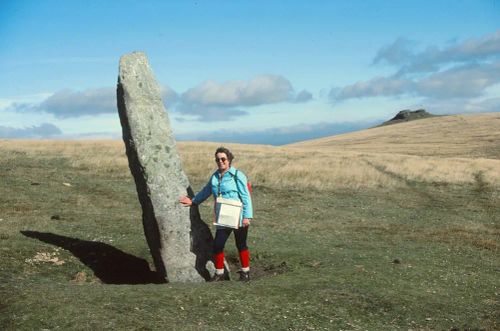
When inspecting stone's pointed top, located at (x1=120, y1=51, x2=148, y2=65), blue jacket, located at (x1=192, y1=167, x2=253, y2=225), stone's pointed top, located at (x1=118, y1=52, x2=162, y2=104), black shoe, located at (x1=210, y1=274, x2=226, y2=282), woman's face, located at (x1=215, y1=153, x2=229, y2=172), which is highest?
stone's pointed top, located at (x1=120, y1=51, x2=148, y2=65)

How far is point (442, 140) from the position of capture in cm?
9812

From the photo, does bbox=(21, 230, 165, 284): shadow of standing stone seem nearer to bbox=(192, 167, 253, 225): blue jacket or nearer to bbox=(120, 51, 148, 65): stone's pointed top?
bbox=(192, 167, 253, 225): blue jacket

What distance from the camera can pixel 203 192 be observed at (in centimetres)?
1344

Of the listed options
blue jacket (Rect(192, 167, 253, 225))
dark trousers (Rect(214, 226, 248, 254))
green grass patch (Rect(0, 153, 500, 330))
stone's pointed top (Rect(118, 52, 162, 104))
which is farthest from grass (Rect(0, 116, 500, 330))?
stone's pointed top (Rect(118, 52, 162, 104))

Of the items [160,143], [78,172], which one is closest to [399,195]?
[78,172]

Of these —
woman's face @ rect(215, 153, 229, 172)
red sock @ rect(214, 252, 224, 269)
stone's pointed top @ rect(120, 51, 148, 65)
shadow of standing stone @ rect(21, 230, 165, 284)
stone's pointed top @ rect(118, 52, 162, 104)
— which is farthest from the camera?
shadow of standing stone @ rect(21, 230, 165, 284)

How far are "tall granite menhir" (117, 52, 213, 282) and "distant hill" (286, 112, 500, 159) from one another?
57.1m

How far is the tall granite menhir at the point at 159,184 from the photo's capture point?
44.3ft

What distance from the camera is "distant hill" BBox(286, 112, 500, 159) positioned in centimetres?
7900

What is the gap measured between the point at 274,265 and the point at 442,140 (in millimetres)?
89813

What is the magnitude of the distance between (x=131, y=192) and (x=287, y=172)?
13.1 metres

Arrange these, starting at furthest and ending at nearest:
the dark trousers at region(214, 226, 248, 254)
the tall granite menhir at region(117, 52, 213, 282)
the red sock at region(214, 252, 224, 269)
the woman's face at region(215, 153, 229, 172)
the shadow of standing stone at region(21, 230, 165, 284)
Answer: the shadow of standing stone at region(21, 230, 165, 284) < the tall granite menhir at region(117, 52, 213, 282) < the red sock at region(214, 252, 224, 269) < the dark trousers at region(214, 226, 248, 254) < the woman's face at region(215, 153, 229, 172)

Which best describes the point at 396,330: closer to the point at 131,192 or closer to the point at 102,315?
the point at 102,315

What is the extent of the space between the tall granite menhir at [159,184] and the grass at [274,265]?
143 centimetres
